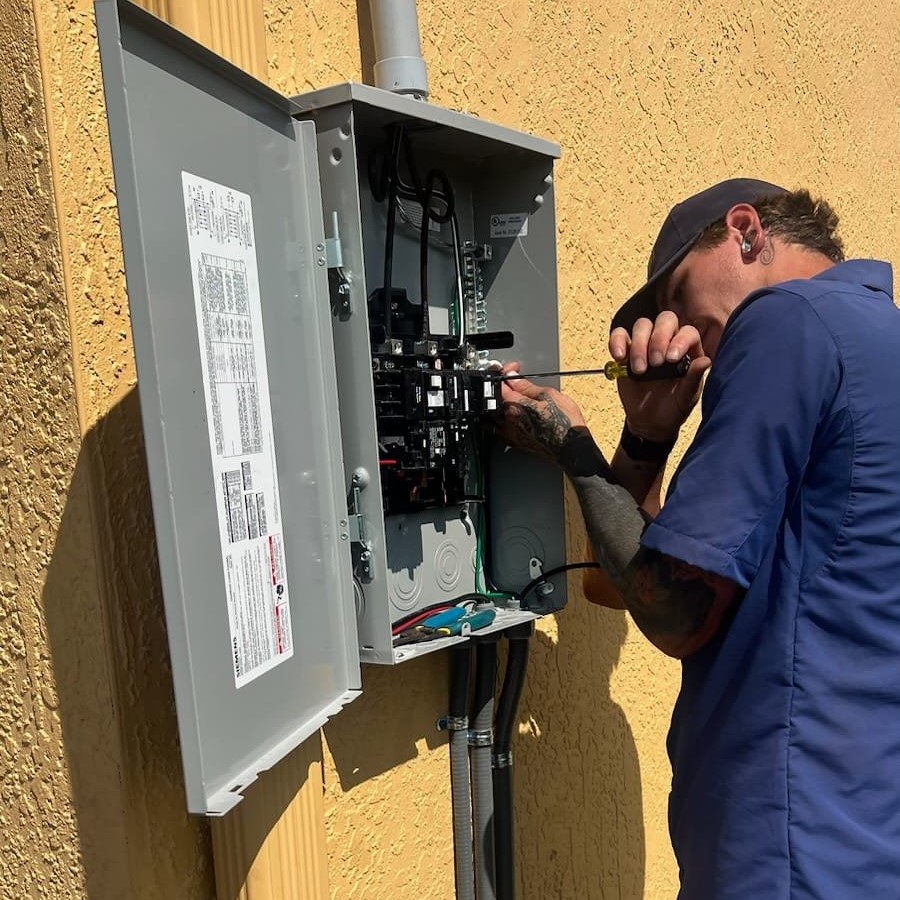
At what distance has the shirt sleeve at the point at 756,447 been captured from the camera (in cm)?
115

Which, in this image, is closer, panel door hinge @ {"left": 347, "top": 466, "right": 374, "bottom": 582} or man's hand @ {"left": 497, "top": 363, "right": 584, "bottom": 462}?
panel door hinge @ {"left": 347, "top": 466, "right": 374, "bottom": 582}

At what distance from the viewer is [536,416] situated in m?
1.51

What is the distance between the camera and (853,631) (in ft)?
3.96

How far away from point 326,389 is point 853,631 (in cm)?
77

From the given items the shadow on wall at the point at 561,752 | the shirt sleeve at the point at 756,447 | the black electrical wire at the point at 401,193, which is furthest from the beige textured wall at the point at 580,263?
the shirt sleeve at the point at 756,447

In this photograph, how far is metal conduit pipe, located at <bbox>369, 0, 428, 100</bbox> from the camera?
4.57 ft

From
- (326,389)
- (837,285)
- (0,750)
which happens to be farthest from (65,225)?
(837,285)

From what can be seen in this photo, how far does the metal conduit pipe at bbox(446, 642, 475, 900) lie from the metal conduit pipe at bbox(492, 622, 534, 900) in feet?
0.17

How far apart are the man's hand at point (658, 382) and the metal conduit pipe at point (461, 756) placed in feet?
1.71

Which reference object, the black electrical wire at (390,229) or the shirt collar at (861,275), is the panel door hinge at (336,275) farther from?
the shirt collar at (861,275)

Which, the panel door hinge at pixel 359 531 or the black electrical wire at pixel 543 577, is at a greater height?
the panel door hinge at pixel 359 531

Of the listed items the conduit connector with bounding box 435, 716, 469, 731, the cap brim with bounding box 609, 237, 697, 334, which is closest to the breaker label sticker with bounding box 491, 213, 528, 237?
the cap brim with bounding box 609, 237, 697, 334

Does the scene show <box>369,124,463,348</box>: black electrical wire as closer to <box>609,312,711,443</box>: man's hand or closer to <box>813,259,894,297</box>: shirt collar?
<box>609,312,711,443</box>: man's hand

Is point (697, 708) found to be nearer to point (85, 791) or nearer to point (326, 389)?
point (326, 389)
